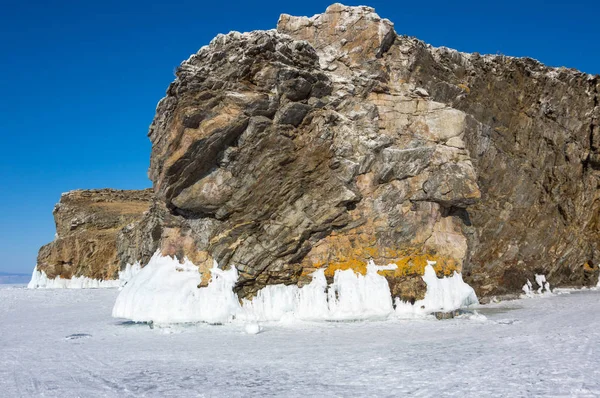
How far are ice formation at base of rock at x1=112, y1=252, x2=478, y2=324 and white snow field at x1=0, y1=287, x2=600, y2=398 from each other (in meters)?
0.60

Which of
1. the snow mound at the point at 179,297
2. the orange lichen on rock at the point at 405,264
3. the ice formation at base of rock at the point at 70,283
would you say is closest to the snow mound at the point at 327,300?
the orange lichen on rock at the point at 405,264

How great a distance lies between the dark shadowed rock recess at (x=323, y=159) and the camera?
699 inches

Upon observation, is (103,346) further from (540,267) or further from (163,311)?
(540,267)

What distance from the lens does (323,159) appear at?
18953 mm

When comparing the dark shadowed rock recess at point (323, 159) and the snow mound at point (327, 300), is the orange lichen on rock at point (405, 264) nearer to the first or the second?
the dark shadowed rock recess at point (323, 159)

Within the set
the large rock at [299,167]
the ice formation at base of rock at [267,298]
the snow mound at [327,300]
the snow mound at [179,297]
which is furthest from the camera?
the large rock at [299,167]

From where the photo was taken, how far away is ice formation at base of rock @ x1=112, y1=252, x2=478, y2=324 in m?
17.0

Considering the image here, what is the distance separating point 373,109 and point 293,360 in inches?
486

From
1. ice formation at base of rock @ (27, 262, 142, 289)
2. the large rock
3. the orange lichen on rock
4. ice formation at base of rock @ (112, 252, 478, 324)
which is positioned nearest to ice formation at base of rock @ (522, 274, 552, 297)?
the large rock

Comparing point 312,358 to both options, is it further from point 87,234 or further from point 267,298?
point 87,234

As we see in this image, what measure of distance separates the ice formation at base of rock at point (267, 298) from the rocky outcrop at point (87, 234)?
102 feet

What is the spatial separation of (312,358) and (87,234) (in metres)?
43.1

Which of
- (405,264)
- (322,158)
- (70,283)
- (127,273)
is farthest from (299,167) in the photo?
(70,283)

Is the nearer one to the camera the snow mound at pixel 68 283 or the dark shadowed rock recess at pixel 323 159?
the dark shadowed rock recess at pixel 323 159
